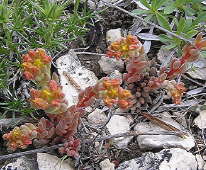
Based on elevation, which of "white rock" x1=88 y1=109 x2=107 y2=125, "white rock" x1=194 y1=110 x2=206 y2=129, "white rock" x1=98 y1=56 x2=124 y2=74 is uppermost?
"white rock" x1=98 y1=56 x2=124 y2=74

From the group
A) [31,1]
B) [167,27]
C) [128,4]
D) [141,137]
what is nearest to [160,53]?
[167,27]

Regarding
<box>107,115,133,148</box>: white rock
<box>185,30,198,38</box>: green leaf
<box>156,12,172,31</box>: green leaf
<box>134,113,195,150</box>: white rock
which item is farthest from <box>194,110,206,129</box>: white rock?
<box>156,12,172,31</box>: green leaf

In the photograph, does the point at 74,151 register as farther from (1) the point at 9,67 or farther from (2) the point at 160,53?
(2) the point at 160,53

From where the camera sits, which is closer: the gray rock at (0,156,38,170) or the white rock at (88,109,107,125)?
the gray rock at (0,156,38,170)

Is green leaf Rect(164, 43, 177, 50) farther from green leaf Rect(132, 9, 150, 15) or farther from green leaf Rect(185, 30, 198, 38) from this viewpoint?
green leaf Rect(132, 9, 150, 15)

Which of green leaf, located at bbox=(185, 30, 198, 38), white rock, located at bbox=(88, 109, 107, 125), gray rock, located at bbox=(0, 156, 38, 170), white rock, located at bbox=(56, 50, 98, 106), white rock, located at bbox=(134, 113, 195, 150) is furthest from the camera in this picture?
green leaf, located at bbox=(185, 30, 198, 38)

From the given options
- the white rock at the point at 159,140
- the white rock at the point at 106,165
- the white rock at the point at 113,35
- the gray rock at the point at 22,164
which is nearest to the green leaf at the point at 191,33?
the white rock at the point at 113,35
